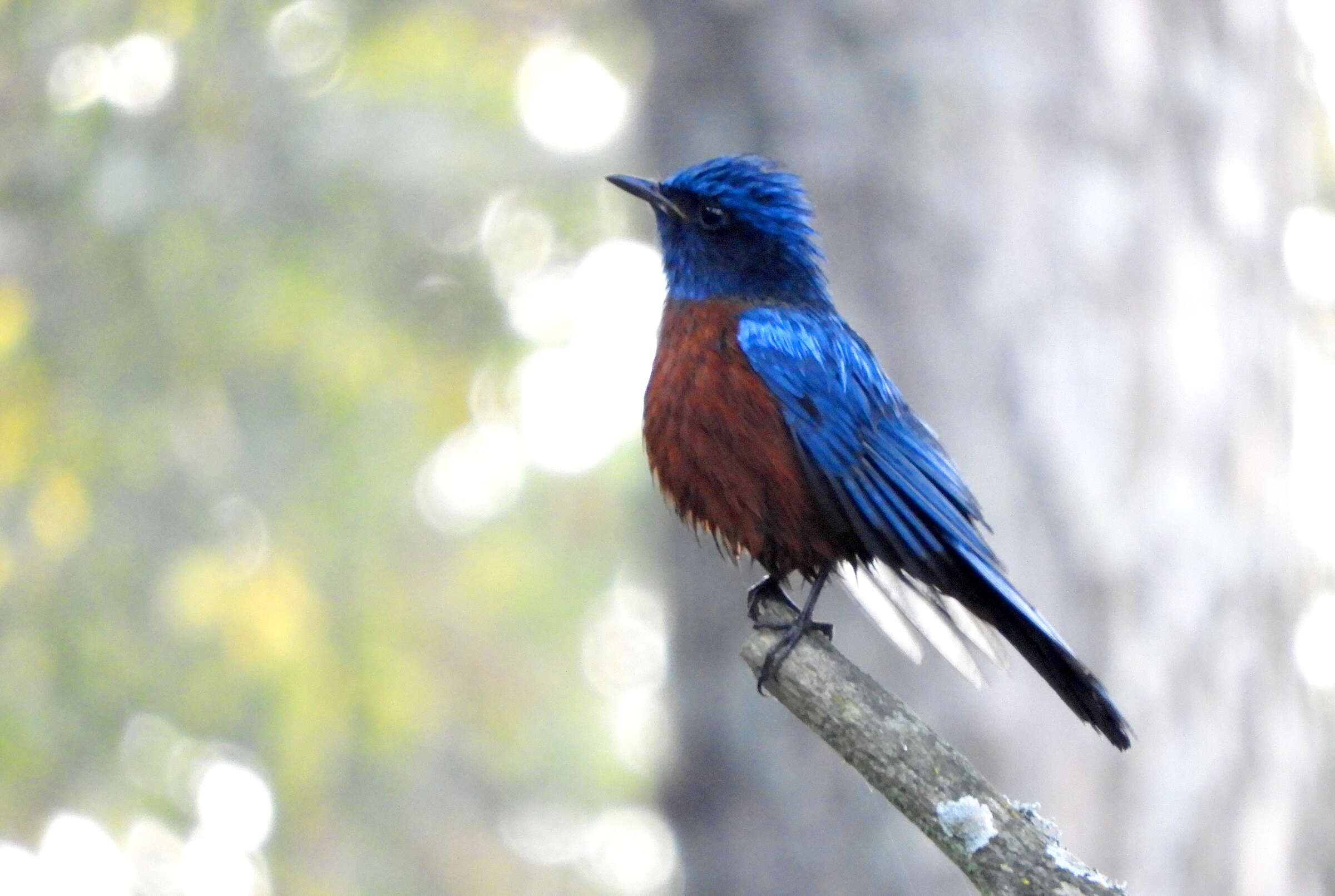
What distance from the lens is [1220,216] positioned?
6.63 metres

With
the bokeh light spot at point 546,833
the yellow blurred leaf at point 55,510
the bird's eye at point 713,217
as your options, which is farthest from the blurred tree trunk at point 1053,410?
the bokeh light spot at point 546,833

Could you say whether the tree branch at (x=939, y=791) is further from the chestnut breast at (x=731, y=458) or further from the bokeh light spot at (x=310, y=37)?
the bokeh light spot at (x=310, y=37)

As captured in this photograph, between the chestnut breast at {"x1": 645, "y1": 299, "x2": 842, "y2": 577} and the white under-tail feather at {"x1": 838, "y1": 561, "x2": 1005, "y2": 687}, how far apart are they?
0.26 m

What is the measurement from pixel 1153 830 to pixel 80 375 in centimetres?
526

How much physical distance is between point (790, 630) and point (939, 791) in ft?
2.83

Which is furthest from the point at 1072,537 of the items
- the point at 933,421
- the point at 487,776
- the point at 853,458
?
the point at 487,776

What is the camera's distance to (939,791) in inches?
100

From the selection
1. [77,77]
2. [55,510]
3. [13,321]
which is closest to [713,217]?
[55,510]

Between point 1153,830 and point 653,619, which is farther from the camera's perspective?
point 653,619

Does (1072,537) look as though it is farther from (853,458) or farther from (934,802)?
(934,802)

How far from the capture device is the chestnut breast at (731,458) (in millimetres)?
3857

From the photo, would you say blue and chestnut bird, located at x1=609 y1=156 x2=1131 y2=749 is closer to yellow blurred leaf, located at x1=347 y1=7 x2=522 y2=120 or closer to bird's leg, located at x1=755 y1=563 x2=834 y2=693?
bird's leg, located at x1=755 y1=563 x2=834 y2=693

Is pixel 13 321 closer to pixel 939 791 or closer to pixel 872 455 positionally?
pixel 872 455

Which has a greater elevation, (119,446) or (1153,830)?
(119,446)
